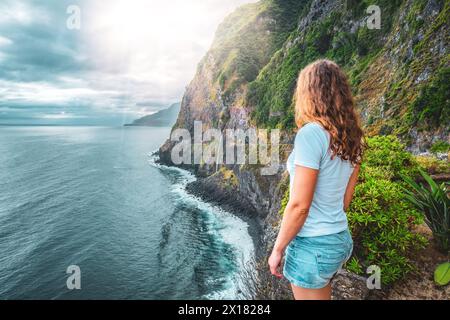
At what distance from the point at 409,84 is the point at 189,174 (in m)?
48.8

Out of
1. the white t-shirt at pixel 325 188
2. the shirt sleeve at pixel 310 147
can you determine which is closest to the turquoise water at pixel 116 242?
the white t-shirt at pixel 325 188

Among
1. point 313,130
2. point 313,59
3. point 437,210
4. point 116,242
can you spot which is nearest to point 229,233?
point 116,242

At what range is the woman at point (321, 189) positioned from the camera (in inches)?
113

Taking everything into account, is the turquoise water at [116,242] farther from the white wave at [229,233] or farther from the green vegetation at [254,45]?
the green vegetation at [254,45]

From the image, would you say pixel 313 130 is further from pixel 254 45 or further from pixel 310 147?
pixel 254 45

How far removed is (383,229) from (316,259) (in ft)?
16.3

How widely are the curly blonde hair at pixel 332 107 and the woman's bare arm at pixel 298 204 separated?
0.41 m

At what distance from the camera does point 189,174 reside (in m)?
64.3

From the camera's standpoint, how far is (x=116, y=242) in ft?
103

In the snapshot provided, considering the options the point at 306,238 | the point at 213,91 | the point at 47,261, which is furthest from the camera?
the point at 213,91

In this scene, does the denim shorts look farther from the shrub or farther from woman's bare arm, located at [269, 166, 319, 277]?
the shrub

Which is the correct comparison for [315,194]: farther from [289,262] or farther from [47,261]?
[47,261]

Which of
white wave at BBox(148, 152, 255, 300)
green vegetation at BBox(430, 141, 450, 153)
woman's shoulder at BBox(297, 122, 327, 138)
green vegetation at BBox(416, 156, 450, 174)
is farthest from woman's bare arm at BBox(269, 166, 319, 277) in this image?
white wave at BBox(148, 152, 255, 300)

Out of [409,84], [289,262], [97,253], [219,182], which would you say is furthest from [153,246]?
[289,262]
